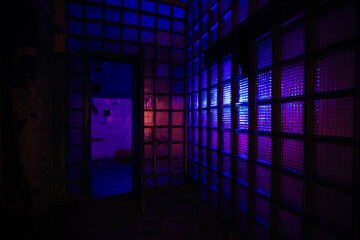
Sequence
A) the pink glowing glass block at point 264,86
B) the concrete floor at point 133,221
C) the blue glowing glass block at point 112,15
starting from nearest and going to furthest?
1. the pink glowing glass block at point 264,86
2. the concrete floor at point 133,221
3. the blue glowing glass block at point 112,15

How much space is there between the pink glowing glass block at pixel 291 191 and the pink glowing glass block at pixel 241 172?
0.50m

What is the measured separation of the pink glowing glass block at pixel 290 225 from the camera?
161 centimetres

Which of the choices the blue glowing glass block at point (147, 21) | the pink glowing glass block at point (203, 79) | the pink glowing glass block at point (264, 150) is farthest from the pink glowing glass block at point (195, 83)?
the pink glowing glass block at point (264, 150)

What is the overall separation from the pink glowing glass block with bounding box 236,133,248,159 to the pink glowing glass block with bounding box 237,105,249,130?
0.10 m

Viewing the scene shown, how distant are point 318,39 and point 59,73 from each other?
372cm

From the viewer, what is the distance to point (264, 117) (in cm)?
198

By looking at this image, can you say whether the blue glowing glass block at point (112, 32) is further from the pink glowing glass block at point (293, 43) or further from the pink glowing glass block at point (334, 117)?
the pink glowing glass block at point (334, 117)

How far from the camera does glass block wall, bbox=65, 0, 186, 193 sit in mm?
3385

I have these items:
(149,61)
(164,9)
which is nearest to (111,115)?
(149,61)

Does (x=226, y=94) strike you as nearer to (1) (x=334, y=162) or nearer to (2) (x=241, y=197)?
(2) (x=241, y=197)

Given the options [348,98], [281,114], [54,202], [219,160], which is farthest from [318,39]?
[54,202]

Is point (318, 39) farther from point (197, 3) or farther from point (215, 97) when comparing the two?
point (197, 3)

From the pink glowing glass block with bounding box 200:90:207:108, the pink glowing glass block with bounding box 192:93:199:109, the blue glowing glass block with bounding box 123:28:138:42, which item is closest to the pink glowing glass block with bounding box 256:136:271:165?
the pink glowing glass block with bounding box 200:90:207:108

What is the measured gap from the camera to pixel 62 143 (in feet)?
10.9
